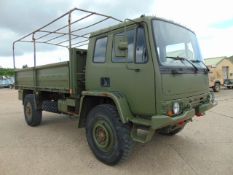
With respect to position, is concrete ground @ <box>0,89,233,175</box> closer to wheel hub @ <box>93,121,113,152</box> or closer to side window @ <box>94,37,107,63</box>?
wheel hub @ <box>93,121,113,152</box>

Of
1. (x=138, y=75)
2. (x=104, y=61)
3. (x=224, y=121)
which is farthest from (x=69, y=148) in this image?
(x=224, y=121)

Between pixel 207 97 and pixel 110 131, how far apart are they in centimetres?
210

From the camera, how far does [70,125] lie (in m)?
7.53

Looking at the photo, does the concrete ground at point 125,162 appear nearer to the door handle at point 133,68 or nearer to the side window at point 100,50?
the door handle at point 133,68

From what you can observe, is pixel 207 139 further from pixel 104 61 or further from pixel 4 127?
pixel 4 127

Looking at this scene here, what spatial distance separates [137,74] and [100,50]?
3.65ft

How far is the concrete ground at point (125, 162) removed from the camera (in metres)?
4.23

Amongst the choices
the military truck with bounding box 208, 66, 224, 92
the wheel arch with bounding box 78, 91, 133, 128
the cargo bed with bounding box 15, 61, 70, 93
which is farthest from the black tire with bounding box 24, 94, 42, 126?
the military truck with bounding box 208, 66, 224, 92

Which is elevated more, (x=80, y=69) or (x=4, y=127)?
(x=80, y=69)

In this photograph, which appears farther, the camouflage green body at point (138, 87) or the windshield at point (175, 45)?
the windshield at point (175, 45)

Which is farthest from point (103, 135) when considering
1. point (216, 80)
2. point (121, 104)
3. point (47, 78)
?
point (216, 80)

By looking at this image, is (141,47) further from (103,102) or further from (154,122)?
(103,102)

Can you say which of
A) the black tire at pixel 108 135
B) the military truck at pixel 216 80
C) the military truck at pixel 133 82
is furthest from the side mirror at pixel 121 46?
the military truck at pixel 216 80

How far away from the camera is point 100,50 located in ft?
16.0
